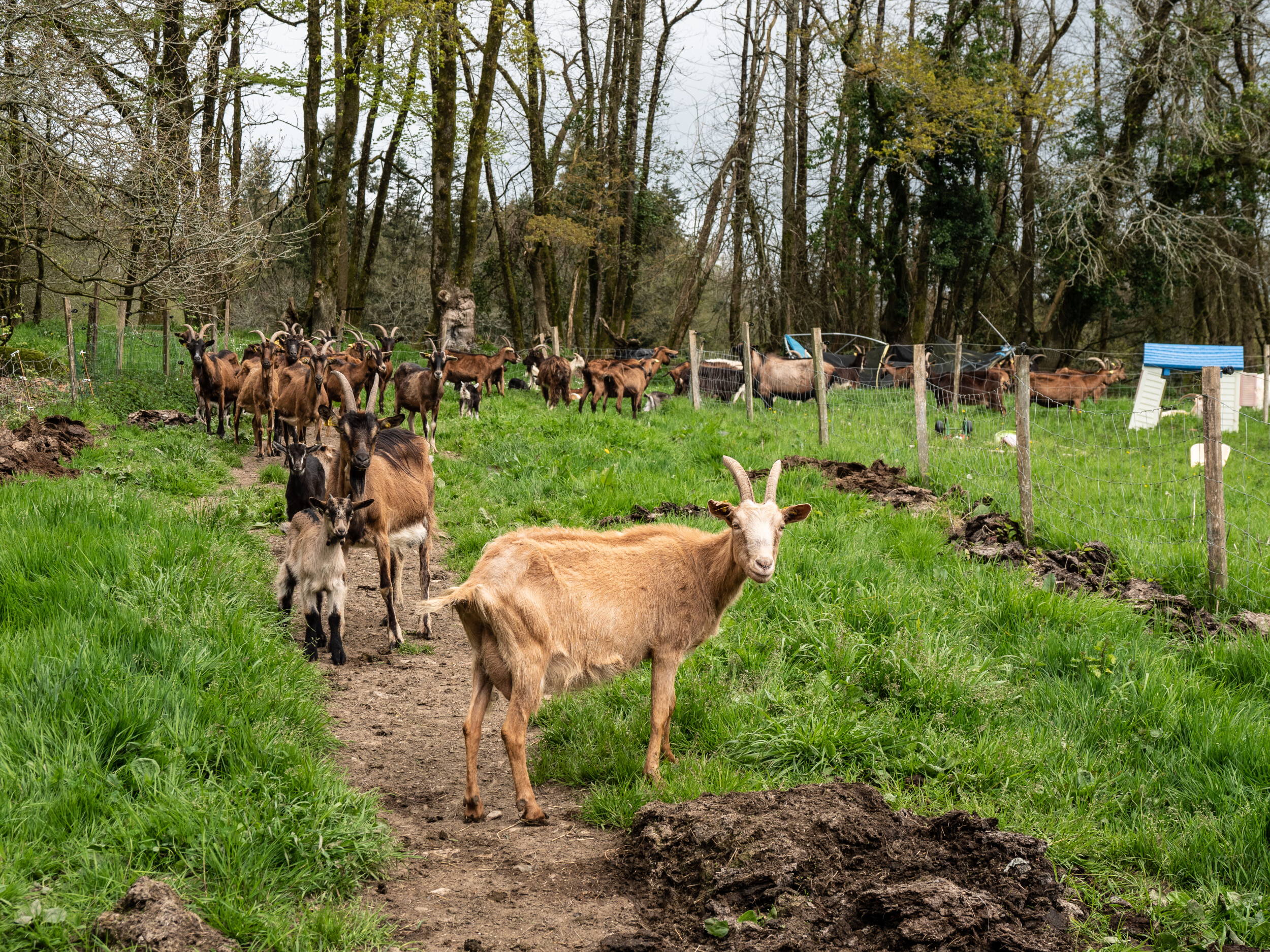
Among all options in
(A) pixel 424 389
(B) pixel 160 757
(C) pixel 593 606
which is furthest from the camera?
(A) pixel 424 389

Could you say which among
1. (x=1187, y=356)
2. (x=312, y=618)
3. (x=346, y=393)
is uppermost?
(x=1187, y=356)

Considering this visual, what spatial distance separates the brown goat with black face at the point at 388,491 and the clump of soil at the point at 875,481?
3533 millimetres

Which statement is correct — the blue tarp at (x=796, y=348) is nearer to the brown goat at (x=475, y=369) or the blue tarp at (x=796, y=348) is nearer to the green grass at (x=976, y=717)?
the brown goat at (x=475, y=369)

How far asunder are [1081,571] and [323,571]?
18.4ft

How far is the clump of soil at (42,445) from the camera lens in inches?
343

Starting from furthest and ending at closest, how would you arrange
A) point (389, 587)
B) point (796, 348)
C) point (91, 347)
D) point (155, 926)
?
point (796, 348) < point (91, 347) < point (389, 587) < point (155, 926)

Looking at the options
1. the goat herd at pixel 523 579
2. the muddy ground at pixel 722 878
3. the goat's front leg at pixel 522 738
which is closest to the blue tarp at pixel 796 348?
the goat herd at pixel 523 579

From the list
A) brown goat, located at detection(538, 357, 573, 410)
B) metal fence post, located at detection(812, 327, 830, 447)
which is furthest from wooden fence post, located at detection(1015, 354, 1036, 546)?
brown goat, located at detection(538, 357, 573, 410)

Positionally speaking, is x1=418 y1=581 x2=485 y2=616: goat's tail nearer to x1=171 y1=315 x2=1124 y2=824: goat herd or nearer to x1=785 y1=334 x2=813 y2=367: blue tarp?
x1=171 y1=315 x2=1124 y2=824: goat herd

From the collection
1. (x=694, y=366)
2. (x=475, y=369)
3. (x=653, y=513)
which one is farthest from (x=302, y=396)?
(x=694, y=366)

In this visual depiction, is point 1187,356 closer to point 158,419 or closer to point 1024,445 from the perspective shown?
point 1024,445

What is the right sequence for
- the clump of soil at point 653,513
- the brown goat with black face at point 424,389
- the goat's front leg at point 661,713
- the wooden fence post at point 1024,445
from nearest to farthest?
the goat's front leg at point 661,713, the wooden fence post at point 1024,445, the clump of soil at point 653,513, the brown goat with black face at point 424,389

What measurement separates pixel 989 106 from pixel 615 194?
11628 mm

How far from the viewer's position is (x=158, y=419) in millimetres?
13883
